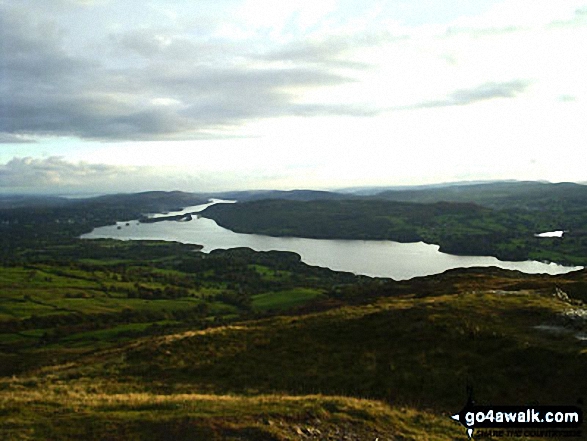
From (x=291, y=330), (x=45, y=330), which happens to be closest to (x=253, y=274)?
(x=45, y=330)

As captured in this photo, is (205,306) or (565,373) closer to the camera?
(565,373)

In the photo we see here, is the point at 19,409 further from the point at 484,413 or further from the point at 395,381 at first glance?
the point at 484,413

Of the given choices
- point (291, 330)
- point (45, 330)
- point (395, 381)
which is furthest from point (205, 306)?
point (395, 381)

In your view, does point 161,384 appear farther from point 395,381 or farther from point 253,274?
point 253,274

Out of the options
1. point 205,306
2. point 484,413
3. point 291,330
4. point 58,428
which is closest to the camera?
point 58,428

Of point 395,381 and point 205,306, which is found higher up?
point 395,381

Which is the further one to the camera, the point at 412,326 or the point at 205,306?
the point at 205,306

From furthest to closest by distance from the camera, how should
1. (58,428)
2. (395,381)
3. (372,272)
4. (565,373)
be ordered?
(372,272) → (395,381) → (565,373) → (58,428)

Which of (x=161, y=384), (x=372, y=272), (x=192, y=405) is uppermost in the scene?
(x=192, y=405)

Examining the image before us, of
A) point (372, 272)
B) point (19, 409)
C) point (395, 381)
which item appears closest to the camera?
point (19, 409)
